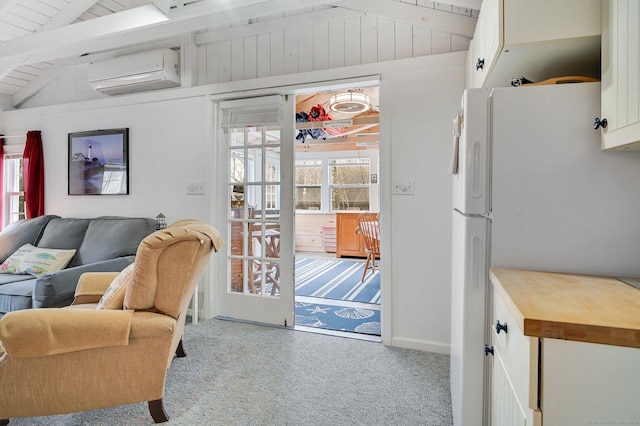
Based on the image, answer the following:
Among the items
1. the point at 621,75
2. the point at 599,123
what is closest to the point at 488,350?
the point at 599,123

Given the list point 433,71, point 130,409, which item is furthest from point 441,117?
point 130,409

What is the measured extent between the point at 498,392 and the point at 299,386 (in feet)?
3.93

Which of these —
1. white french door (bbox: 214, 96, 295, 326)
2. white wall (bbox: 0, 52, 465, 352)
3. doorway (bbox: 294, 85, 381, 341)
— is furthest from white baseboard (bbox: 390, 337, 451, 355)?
white french door (bbox: 214, 96, 295, 326)

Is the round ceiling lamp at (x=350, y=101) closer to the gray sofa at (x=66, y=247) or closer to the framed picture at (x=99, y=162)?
the framed picture at (x=99, y=162)

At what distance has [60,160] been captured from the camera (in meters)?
3.64

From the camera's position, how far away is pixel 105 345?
4.53 feet

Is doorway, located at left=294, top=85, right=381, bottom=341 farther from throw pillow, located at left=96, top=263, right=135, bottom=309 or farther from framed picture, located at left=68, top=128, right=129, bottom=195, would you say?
framed picture, located at left=68, top=128, right=129, bottom=195

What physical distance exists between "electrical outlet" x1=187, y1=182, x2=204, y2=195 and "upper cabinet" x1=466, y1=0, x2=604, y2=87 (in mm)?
2479

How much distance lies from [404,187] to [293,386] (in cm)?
157

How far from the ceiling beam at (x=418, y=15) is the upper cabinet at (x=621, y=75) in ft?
4.26

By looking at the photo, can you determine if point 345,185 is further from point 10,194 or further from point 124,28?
point 10,194

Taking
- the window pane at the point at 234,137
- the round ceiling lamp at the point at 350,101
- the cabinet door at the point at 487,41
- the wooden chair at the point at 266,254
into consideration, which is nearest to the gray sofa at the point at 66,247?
the wooden chair at the point at 266,254

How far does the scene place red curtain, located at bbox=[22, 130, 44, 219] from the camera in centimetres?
361

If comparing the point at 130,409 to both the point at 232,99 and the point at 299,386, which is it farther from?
the point at 232,99
